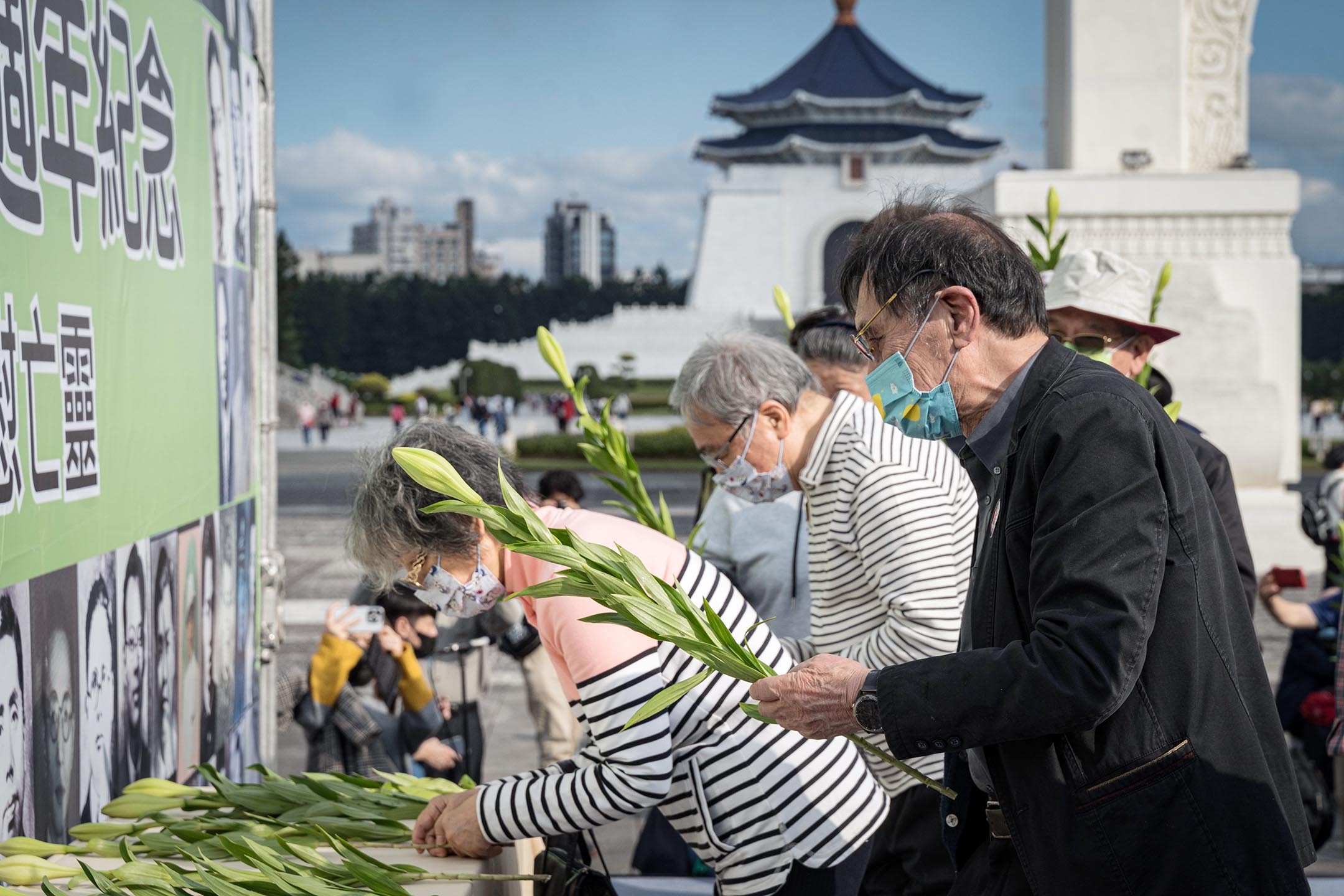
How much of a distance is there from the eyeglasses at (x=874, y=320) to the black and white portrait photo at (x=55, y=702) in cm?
147

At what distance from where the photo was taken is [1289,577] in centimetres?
462

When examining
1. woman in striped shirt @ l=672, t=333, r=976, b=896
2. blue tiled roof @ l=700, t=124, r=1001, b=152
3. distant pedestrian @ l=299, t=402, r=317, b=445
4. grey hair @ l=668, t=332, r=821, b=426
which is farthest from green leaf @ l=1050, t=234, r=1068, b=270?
blue tiled roof @ l=700, t=124, r=1001, b=152

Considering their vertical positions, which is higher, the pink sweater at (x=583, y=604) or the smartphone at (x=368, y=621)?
the pink sweater at (x=583, y=604)

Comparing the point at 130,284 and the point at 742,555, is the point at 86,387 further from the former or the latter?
the point at 742,555

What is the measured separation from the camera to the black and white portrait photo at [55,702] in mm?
2326

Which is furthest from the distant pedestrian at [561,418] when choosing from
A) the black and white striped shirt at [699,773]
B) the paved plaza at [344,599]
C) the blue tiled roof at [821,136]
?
the black and white striped shirt at [699,773]

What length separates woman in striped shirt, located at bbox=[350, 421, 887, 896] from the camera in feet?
6.51

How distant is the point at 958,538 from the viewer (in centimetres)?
271

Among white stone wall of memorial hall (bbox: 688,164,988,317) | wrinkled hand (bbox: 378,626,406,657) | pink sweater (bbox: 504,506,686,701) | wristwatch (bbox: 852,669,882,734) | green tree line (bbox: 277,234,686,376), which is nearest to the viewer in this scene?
wristwatch (bbox: 852,669,882,734)

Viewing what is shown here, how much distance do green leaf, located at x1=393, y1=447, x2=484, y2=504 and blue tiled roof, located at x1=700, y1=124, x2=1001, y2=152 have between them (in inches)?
2283

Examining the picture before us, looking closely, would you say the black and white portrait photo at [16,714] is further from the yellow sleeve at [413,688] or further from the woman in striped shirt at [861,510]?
the yellow sleeve at [413,688]

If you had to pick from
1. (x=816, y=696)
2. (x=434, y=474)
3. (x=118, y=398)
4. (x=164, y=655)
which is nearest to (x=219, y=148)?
(x=118, y=398)

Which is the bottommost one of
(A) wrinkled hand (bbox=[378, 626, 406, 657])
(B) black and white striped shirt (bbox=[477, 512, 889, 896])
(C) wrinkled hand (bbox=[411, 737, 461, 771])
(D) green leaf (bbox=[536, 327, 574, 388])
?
(C) wrinkled hand (bbox=[411, 737, 461, 771])

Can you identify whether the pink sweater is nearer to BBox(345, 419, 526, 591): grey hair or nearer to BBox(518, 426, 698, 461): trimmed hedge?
BBox(345, 419, 526, 591): grey hair
